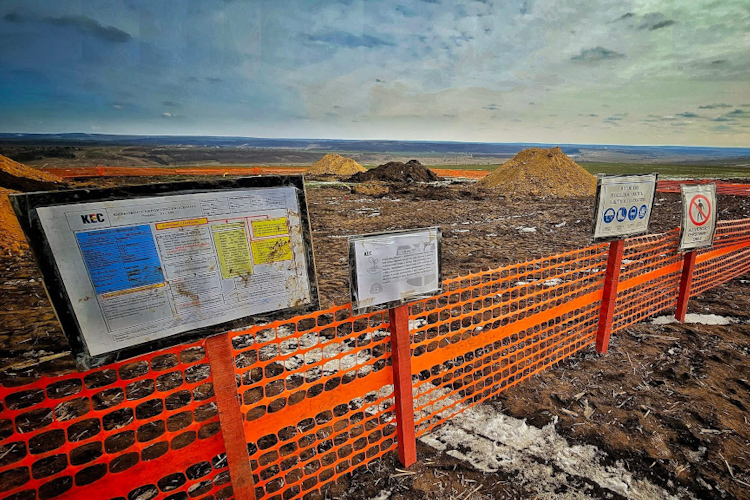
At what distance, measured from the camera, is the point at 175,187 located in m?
1.66

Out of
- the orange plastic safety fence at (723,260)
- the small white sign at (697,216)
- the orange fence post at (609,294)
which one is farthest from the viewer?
the orange plastic safety fence at (723,260)

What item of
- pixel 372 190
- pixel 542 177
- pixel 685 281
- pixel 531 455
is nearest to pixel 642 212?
pixel 685 281

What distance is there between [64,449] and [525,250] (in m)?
9.19

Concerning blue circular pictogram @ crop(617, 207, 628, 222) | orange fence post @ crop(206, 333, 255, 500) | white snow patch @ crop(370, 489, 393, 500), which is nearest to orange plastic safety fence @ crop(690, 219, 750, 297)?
blue circular pictogram @ crop(617, 207, 628, 222)

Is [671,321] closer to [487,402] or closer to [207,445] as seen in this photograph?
[487,402]

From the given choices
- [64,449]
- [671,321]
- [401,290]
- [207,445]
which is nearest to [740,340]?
[671,321]

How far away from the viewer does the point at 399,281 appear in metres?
2.41

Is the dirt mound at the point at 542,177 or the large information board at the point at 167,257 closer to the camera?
the large information board at the point at 167,257

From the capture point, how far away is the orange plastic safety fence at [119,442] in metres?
1.74

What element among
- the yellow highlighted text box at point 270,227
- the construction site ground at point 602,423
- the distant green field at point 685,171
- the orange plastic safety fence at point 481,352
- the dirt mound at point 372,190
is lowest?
the distant green field at point 685,171

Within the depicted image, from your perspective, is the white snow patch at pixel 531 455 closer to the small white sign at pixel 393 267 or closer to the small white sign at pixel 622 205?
the small white sign at pixel 393 267

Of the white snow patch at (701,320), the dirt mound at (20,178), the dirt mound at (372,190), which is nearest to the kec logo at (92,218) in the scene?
the white snow patch at (701,320)

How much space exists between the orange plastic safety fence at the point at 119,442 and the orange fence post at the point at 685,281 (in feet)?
20.4

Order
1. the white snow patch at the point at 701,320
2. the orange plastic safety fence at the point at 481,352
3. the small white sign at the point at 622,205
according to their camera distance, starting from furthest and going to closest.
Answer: the white snow patch at the point at 701,320, the small white sign at the point at 622,205, the orange plastic safety fence at the point at 481,352
